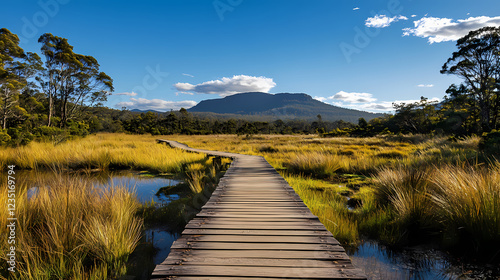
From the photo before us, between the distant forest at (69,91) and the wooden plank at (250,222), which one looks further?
the distant forest at (69,91)

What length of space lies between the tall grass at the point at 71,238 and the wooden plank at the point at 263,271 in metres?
1.07

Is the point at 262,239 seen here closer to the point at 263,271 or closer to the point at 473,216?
the point at 263,271

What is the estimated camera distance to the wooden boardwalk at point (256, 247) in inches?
79.8

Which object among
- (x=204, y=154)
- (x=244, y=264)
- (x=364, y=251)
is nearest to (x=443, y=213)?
(x=364, y=251)

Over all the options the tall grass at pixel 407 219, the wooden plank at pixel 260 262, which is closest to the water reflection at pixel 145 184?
the wooden plank at pixel 260 262

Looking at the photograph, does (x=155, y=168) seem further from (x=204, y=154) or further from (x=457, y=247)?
(x=457, y=247)

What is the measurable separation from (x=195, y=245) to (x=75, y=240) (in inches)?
69.1

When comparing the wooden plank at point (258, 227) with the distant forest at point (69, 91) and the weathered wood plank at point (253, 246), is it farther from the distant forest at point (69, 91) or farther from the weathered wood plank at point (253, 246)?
the distant forest at point (69, 91)

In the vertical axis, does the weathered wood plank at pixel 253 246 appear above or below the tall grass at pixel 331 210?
above

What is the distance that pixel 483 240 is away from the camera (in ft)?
10.3

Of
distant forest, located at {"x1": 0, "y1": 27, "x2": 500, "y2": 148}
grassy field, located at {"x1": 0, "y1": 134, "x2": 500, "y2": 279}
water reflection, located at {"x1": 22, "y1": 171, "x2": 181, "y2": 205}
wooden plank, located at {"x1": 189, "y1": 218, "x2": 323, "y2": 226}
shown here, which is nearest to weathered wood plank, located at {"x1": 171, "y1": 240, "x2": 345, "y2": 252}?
wooden plank, located at {"x1": 189, "y1": 218, "x2": 323, "y2": 226}

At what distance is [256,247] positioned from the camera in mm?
2500
